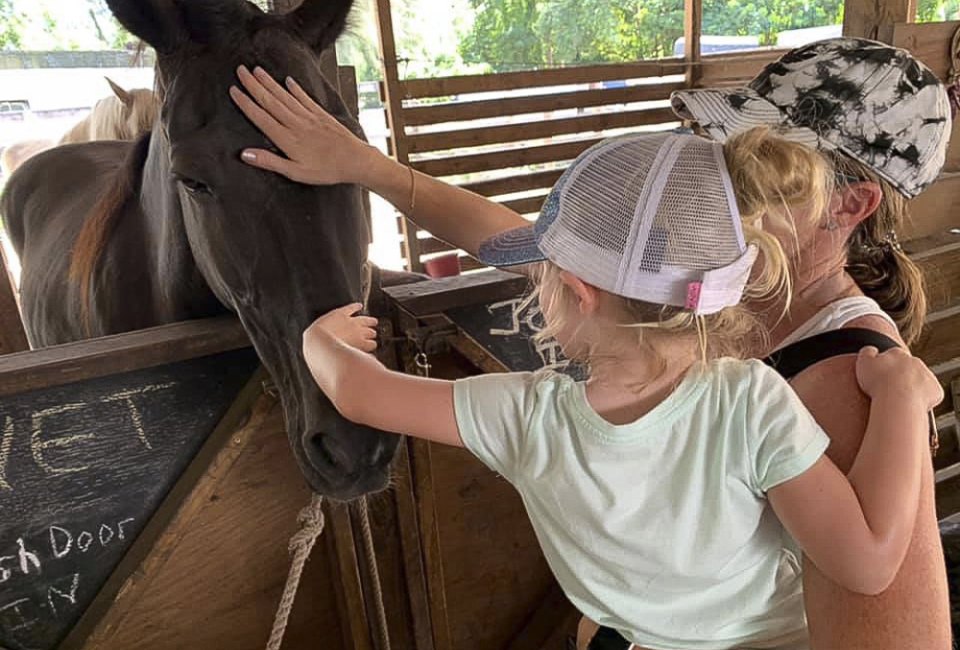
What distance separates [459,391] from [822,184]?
1.49ft

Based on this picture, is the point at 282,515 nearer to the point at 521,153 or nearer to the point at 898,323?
the point at 898,323

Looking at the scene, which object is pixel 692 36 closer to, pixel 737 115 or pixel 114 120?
pixel 114 120

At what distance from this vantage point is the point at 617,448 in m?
0.74

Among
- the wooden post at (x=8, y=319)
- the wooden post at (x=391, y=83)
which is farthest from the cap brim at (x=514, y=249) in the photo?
the wooden post at (x=391, y=83)

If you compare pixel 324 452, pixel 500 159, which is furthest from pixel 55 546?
pixel 500 159

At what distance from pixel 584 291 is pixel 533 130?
5.11m

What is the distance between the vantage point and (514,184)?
221 inches

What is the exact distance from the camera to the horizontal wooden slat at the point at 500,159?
5133 millimetres

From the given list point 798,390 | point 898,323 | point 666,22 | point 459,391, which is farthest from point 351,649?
point 666,22

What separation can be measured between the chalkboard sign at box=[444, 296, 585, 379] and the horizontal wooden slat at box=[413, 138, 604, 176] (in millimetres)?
3871

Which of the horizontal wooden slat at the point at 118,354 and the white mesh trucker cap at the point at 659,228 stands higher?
the white mesh trucker cap at the point at 659,228

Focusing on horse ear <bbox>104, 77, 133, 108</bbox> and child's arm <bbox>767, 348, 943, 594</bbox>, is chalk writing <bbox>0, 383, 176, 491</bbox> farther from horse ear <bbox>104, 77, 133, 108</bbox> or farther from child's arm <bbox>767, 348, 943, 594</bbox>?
horse ear <bbox>104, 77, 133, 108</bbox>

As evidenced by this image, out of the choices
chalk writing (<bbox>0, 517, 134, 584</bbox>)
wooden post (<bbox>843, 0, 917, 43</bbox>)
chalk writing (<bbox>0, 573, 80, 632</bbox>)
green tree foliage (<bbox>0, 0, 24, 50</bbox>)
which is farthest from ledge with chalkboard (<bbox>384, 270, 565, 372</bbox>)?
green tree foliage (<bbox>0, 0, 24, 50</bbox>)

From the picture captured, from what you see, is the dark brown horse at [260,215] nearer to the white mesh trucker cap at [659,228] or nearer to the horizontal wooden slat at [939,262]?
the white mesh trucker cap at [659,228]
